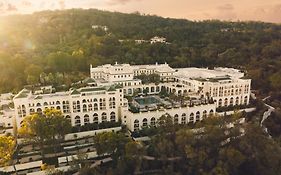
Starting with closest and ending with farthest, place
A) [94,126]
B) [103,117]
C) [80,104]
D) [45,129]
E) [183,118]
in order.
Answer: [45,129] < [94,126] < [80,104] < [103,117] < [183,118]

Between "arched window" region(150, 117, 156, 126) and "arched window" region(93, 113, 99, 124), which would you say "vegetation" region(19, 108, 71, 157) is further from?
"arched window" region(150, 117, 156, 126)

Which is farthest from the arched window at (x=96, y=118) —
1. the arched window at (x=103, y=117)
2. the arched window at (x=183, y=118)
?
the arched window at (x=183, y=118)

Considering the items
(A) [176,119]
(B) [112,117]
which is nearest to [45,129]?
(B) [112,117]

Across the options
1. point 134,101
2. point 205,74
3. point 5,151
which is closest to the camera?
point 5,151

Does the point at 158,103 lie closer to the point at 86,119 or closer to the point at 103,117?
the point at 103,117

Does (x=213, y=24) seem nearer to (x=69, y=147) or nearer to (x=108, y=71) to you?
(x=108, y=71)

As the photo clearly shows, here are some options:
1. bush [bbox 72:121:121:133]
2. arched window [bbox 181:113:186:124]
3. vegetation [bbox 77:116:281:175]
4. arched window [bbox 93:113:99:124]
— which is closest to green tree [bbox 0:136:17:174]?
vegetation [bbox 77:116:281:175]
